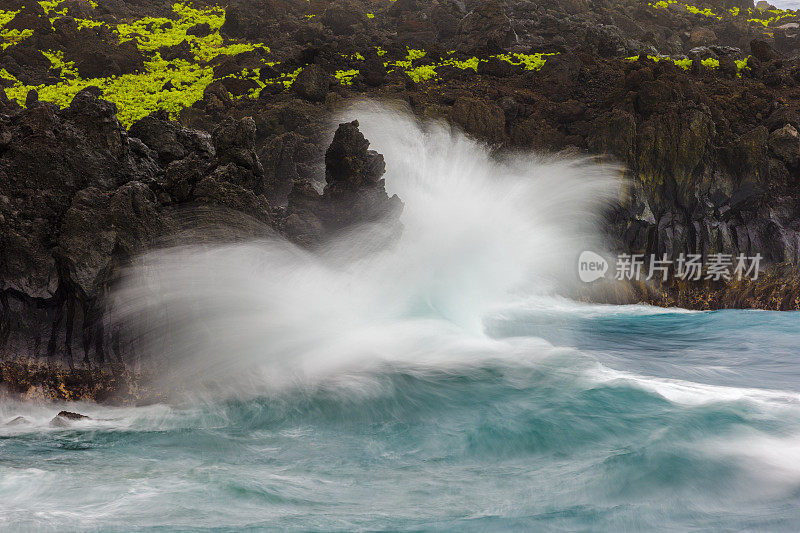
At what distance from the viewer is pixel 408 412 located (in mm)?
9195

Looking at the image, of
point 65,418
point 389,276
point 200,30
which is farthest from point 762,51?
point 65,418

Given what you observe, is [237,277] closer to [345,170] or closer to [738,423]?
[345,170]

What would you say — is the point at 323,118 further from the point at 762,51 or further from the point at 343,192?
the point at 762,51

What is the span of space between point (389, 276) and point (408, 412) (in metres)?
5.15

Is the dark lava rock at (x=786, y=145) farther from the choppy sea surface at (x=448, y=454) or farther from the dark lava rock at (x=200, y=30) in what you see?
the dark lava rock at (x=200, y=30)

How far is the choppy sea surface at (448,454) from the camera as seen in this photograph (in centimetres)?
636

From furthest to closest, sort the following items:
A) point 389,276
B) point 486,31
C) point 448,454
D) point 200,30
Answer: point 200,30 < point 486,31 < point 389,276 < point 448,454

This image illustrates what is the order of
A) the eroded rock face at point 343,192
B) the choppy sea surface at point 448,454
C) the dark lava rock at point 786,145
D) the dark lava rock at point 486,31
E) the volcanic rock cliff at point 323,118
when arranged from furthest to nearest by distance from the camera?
the dark lava rock at point 486,31 < the dark lava rock at point 786,145 < the eroded rock face at point 343,192 < the volcanic rock cliff at point 323,118 < the choppy sea surface at point 448,454

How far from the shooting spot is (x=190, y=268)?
410 inches

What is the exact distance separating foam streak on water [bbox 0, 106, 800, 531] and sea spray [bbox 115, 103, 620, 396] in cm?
5

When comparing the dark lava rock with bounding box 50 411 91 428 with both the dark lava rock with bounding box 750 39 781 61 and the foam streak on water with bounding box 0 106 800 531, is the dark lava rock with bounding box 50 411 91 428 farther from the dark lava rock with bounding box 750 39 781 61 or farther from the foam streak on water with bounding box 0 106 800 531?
the dark lava rock with bounding box 750 39 781 61

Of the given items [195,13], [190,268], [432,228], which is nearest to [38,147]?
[190,268]

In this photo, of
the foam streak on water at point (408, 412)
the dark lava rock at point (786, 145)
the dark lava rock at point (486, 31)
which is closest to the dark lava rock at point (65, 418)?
the foam streak on water at point (408, 412)

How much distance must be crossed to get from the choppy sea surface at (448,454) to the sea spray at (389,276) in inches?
32.1
